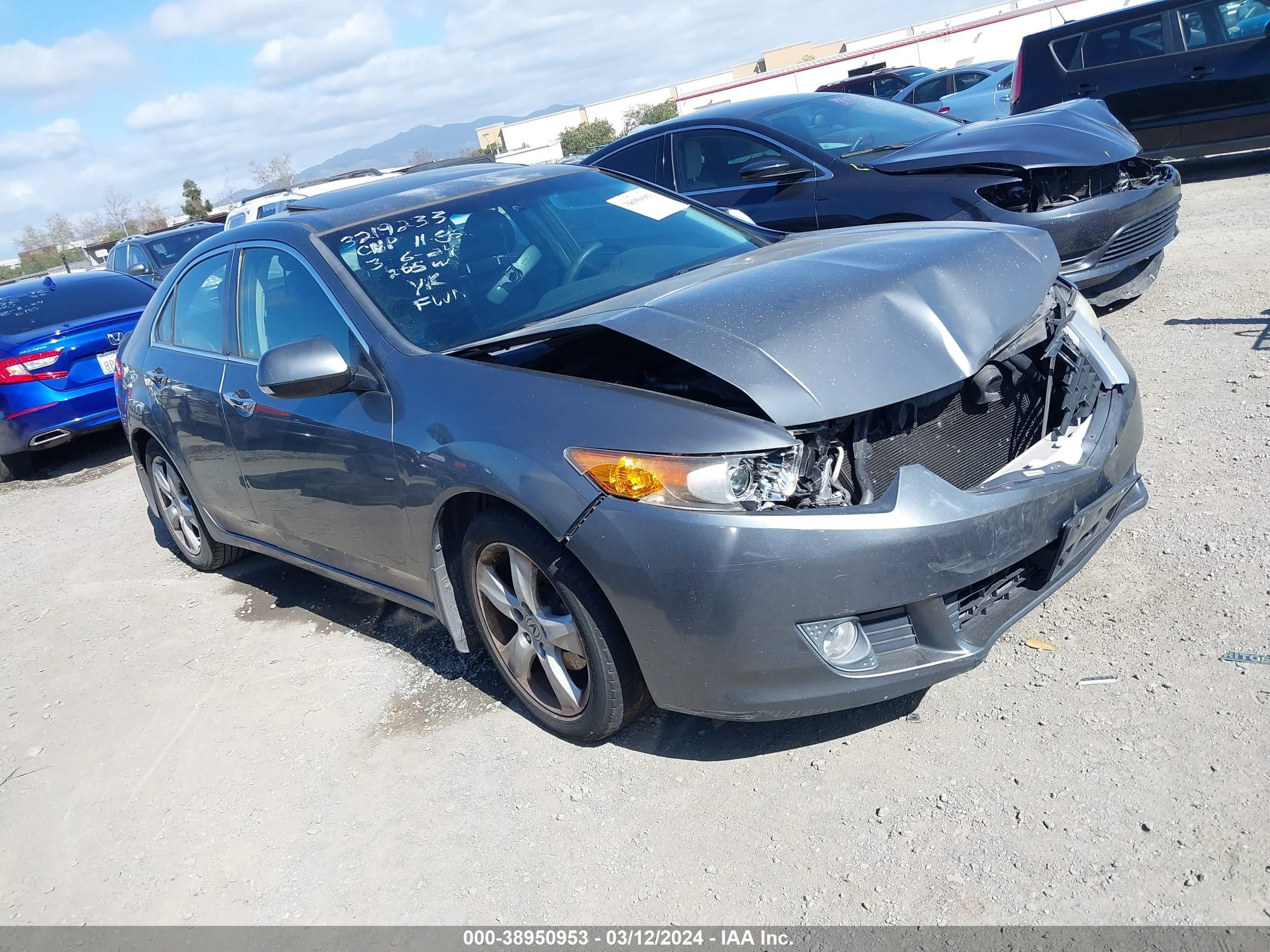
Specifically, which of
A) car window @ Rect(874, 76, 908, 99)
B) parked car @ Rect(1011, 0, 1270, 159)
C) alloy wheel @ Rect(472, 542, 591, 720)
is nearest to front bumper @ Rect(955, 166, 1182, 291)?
alloy wheel @ Rect(472, 542, 591, 720)

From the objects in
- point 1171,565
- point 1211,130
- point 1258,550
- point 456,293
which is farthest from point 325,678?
point 1211,130

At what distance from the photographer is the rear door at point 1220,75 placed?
31.0 ft

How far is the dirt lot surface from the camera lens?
243cm

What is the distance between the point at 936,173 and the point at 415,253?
3549 millimetres

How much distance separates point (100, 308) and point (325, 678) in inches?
236

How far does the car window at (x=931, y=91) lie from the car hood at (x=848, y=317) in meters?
14.7

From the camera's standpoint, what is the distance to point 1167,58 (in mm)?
9930

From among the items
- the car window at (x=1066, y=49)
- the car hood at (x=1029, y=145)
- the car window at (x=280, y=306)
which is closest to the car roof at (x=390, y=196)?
the car window at (x=280, y=306)

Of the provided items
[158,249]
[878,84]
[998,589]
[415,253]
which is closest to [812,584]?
[998,589]

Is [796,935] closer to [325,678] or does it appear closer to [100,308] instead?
[325,678]

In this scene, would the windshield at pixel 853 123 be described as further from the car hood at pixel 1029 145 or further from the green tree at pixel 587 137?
the green tree at pixel 587 137

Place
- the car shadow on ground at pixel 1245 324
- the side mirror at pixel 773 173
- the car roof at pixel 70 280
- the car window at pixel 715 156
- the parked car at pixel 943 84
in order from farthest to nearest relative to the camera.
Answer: the parked car at pixel 943 84
the car roof at pixel 70 280
the car window at pixel 715 156
the side mirror at pixel 773 173
the car shadow on ground at pixel 1245 324

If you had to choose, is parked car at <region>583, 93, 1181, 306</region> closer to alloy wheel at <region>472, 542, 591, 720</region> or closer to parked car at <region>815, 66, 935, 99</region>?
alloy wheel at <region>472, 542, 591, 720</region>

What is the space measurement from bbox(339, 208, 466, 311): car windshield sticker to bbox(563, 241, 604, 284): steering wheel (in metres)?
0.41
